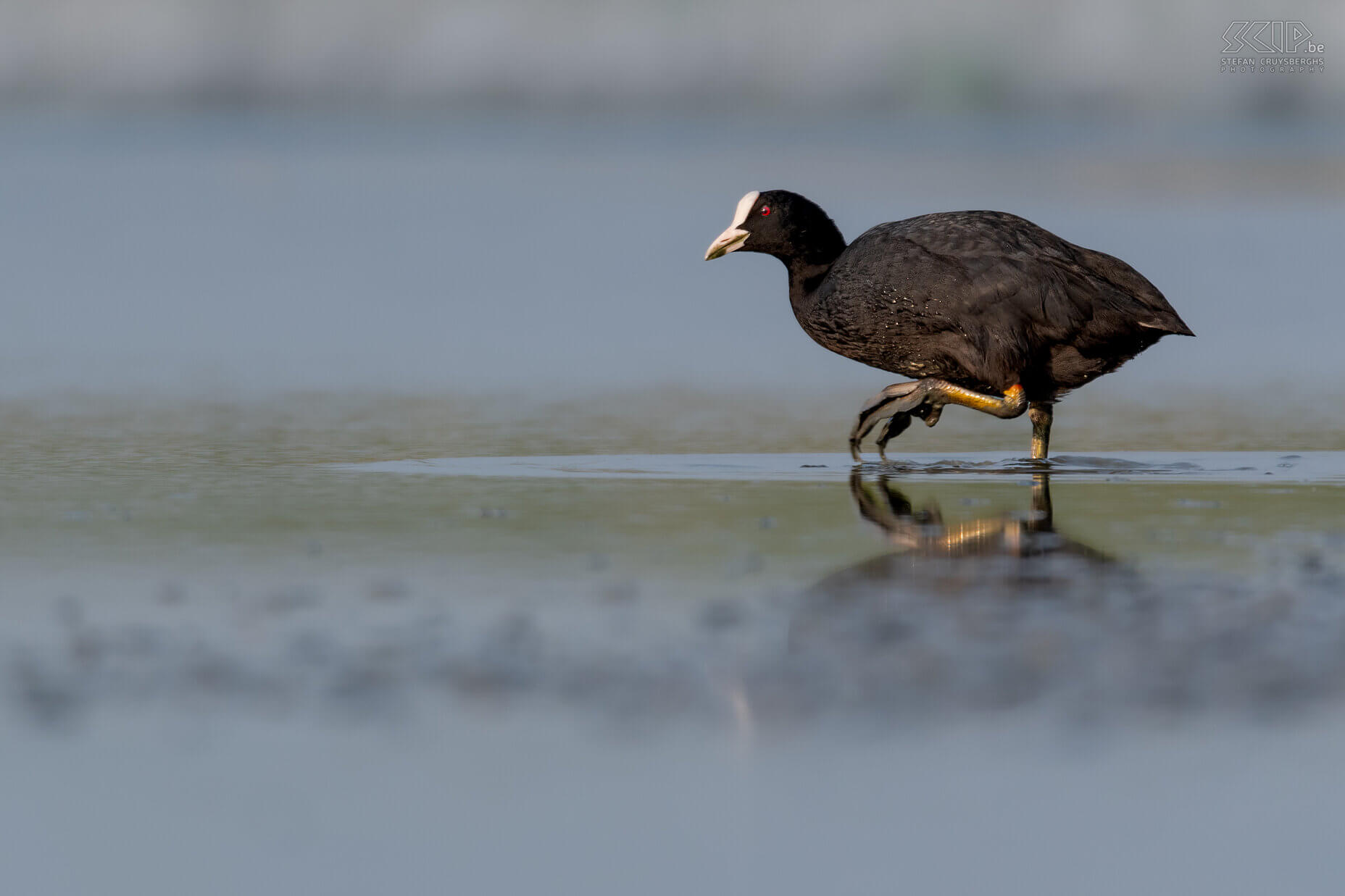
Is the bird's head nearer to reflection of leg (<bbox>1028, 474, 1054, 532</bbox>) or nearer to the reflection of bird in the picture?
reflection of leg (<bbox>1028, 474, 1054, 532</bbox>)

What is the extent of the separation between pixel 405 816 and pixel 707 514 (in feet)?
15.9

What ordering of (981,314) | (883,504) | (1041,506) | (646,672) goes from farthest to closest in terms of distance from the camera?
(981,314)
(883,504)
(1041,506)
(646,672)

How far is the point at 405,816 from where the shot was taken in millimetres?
4938

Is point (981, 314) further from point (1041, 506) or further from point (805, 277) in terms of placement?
point (1041, 506)

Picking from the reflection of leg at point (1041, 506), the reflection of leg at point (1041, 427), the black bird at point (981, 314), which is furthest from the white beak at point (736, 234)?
the reflection of leg at point (1041, 506)

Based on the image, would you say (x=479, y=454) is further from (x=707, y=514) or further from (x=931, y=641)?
(x=931, y=641)

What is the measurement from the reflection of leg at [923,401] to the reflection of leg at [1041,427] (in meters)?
0.31

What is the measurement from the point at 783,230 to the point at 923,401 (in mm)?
1478

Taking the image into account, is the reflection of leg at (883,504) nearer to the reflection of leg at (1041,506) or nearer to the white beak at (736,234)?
the reflection of leg at (1041,506)

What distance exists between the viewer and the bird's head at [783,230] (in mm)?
13000

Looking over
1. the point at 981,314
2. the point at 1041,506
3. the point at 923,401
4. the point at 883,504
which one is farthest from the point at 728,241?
the point at 1041,506

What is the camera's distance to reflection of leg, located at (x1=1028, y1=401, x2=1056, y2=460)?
12.5 meters

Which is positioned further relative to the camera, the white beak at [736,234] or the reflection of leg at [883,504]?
the white beak at [736,234]

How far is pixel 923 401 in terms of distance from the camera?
12.4 m
